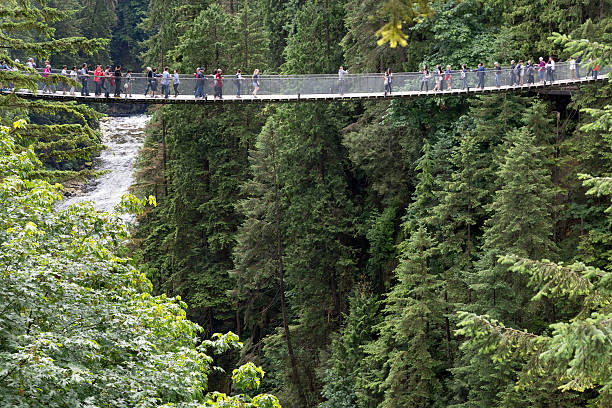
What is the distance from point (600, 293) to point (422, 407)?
11548 millimetres

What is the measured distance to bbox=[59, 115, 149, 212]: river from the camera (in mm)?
41000

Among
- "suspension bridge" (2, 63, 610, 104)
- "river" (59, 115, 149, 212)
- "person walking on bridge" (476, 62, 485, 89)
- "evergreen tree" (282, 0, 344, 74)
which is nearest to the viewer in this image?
"suspension bridge" (2, 63, 610, 104)

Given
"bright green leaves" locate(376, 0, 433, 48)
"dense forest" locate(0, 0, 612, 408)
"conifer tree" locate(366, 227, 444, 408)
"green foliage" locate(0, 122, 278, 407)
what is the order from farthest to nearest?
"conifer tree" locate(366, 227, 444, 408) → "dense forest" locate(0, 0, 612, 408) → "green foliage" locate(0, 122, 278, 407) → "bright green leaves" locate(376, 0, 433, 48)

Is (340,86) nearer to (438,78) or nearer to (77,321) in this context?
(438,78)

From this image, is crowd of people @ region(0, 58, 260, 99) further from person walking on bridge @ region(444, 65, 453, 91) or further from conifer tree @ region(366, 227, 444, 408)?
conifer tree @ region(366, 227, 444, 408)

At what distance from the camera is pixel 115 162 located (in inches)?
1869

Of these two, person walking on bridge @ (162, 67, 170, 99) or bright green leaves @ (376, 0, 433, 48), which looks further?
person walking on bridge @ (162, 67, 170, 99)

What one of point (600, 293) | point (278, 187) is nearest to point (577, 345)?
point (600, 293)

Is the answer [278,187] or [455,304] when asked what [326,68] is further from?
[455,304]

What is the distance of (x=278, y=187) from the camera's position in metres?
29.8

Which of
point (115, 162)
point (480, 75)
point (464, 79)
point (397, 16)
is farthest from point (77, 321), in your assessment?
point (115, 162)

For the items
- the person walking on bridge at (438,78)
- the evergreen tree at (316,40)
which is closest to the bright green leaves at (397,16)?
the person walking on bridge at (438,78)

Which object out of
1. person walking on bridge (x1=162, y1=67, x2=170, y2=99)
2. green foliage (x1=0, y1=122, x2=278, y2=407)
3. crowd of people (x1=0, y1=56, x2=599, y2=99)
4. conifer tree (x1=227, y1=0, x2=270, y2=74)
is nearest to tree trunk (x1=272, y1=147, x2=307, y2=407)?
crowd of people (x1=0, y1=56, x2=599, y2=99)

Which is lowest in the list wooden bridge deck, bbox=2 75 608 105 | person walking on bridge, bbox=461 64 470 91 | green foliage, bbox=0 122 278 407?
green foliage, bbox=0 122 278 407
